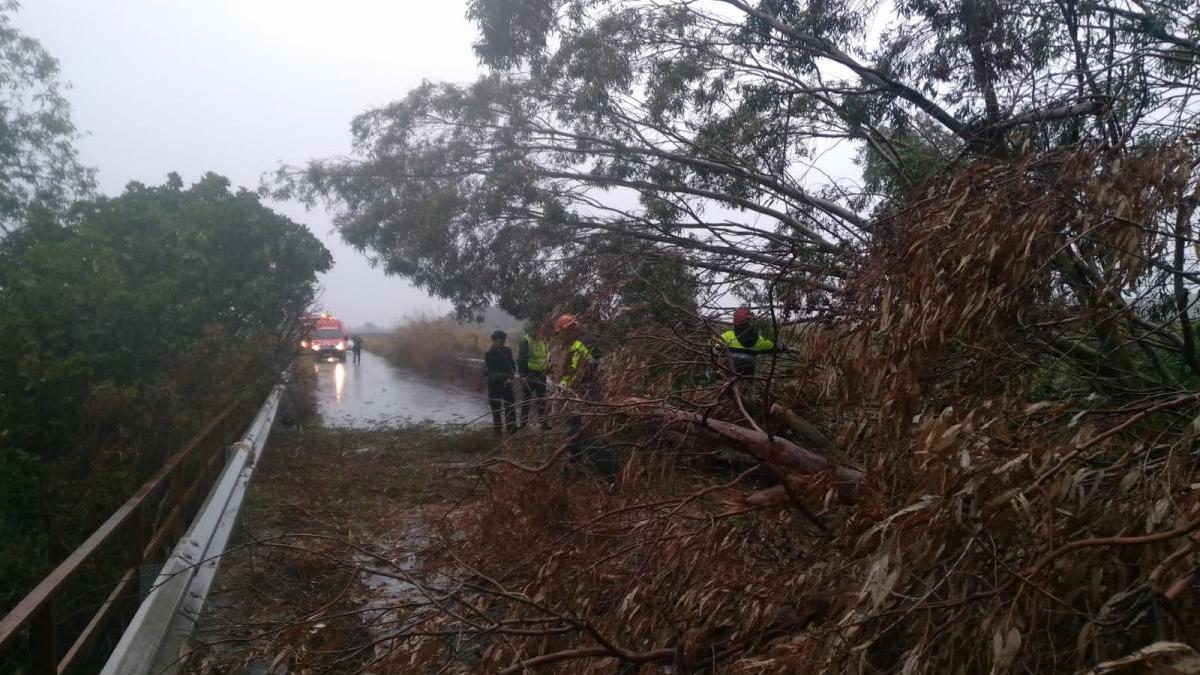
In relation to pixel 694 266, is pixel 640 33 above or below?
above

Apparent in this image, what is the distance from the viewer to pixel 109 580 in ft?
18.9

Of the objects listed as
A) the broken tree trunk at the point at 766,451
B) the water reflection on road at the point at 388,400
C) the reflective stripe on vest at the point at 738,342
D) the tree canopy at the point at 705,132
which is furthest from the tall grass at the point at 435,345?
the broken tree trunk at the point at 766,451

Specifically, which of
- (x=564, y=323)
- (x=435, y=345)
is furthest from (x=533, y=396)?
(x=435, y=345)

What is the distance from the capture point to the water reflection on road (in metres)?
15.8

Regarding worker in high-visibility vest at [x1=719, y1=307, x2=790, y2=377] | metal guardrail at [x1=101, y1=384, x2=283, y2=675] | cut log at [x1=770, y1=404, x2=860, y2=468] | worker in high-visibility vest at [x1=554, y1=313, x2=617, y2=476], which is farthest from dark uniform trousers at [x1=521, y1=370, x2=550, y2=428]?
metal guardrail at [x1=101, y1=384, x2=283, y2=675]

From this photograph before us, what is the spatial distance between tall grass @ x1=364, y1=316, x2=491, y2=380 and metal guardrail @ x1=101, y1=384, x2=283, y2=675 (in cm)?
1352

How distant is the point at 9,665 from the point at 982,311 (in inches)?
244

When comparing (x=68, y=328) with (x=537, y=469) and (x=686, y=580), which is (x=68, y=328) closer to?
(x=537, y=469)

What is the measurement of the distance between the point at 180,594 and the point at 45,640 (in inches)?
47.4

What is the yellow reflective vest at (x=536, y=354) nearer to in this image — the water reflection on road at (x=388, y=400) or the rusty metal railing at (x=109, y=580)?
the water reflection on road at (x=388, y=400)

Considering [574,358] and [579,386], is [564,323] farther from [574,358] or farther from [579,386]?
[579,386]

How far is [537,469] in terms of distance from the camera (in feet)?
15.1

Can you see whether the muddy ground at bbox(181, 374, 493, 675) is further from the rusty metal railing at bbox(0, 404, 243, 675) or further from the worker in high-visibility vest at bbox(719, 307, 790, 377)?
the worker in high-visibility vest at bbox(719, 307, 790, 377)

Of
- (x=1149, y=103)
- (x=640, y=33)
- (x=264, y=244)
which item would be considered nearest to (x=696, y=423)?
(x=1149, y=103)
